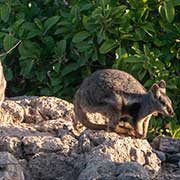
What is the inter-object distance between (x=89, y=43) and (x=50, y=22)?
24.6 inches

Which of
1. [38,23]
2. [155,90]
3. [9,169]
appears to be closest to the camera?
[9,169]

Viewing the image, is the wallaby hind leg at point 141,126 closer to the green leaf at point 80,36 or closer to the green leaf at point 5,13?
the green leaf at point 80,36

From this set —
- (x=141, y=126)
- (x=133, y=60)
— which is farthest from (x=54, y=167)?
(x=133, y=60)

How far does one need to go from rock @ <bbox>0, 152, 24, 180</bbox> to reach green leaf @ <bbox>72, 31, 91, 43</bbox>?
298 cm

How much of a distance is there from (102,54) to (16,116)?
1.85m

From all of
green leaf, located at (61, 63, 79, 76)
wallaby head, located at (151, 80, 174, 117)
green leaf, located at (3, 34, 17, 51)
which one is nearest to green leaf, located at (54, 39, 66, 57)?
green leaf, located at (61, 63, 79, 76)

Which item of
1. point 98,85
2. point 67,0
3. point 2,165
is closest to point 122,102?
point 98,85

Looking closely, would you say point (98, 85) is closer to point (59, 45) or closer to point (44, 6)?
point (59, 45)

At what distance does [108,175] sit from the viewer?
5.66m

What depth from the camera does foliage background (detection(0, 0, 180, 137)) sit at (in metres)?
8.30

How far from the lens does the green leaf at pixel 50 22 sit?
875 centimetres

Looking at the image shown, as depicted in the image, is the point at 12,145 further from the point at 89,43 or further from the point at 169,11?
the point at 169,11

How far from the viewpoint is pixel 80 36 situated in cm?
841

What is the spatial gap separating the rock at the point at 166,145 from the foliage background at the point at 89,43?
1.21 meters
